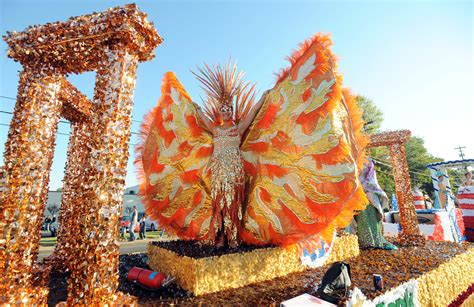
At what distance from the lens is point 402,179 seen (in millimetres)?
6816

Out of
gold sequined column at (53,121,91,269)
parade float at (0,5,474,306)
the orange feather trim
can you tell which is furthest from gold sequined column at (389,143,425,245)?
gold sequined column at (53,121,91,269)

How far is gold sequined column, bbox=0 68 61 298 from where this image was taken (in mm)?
2365

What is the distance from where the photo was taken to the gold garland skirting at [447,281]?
352 centimetres

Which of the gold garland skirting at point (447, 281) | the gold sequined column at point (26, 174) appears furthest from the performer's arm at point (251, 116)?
the gold garland skirting at point (447, 281)

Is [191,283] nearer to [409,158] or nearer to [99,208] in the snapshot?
[99,208]

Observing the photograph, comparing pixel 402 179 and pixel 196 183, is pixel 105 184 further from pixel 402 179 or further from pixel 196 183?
pixel 402 179

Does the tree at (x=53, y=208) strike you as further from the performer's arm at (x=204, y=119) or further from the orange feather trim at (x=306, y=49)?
the orange feather trim at (x=306, y=49)

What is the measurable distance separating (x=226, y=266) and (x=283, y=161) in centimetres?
170

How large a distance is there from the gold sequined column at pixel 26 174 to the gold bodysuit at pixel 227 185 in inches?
84.3

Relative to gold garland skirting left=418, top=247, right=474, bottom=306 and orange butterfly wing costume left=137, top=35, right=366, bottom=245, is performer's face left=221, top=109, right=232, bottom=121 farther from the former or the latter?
gold garland skirting left=418, top=247, right=474, bottom=306

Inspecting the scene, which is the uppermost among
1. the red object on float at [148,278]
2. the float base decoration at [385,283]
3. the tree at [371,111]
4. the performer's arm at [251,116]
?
the tree at [371,111]

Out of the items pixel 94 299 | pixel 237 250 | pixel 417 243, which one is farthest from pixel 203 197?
pixel 417 243

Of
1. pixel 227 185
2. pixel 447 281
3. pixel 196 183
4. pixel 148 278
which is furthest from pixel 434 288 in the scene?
pixel 148 278

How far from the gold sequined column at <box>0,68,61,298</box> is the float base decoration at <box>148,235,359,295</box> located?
62.6 inches
